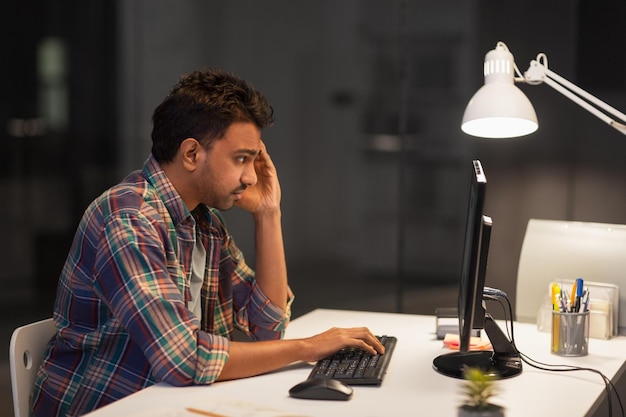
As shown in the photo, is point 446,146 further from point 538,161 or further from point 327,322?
point 327,322

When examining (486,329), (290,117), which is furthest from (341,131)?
(486,329)

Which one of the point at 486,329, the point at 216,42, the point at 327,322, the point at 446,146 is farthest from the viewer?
the point at 216,42

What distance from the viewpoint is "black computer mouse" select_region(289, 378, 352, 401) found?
5.51 feet

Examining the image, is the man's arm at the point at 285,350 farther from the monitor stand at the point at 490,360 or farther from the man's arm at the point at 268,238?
the man's arm at the point at 268,238

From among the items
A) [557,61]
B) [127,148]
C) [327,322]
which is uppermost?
[557,61]

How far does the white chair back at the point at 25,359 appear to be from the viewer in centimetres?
190

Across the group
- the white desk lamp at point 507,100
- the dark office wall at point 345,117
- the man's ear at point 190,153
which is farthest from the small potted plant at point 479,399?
the dark office wall at point 345,117

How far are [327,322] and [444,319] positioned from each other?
1.19 ft

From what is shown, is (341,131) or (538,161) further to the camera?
(341,131)

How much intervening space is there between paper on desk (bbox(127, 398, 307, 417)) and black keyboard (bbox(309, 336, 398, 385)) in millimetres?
222

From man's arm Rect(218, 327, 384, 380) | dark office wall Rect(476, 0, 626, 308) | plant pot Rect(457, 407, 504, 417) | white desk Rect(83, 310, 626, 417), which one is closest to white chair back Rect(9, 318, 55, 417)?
white desk Rect(83, 310, 626, 417)

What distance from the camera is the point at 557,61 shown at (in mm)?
3488

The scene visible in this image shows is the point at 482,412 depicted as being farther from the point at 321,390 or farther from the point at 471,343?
the point at 471,343

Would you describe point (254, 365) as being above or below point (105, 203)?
below
